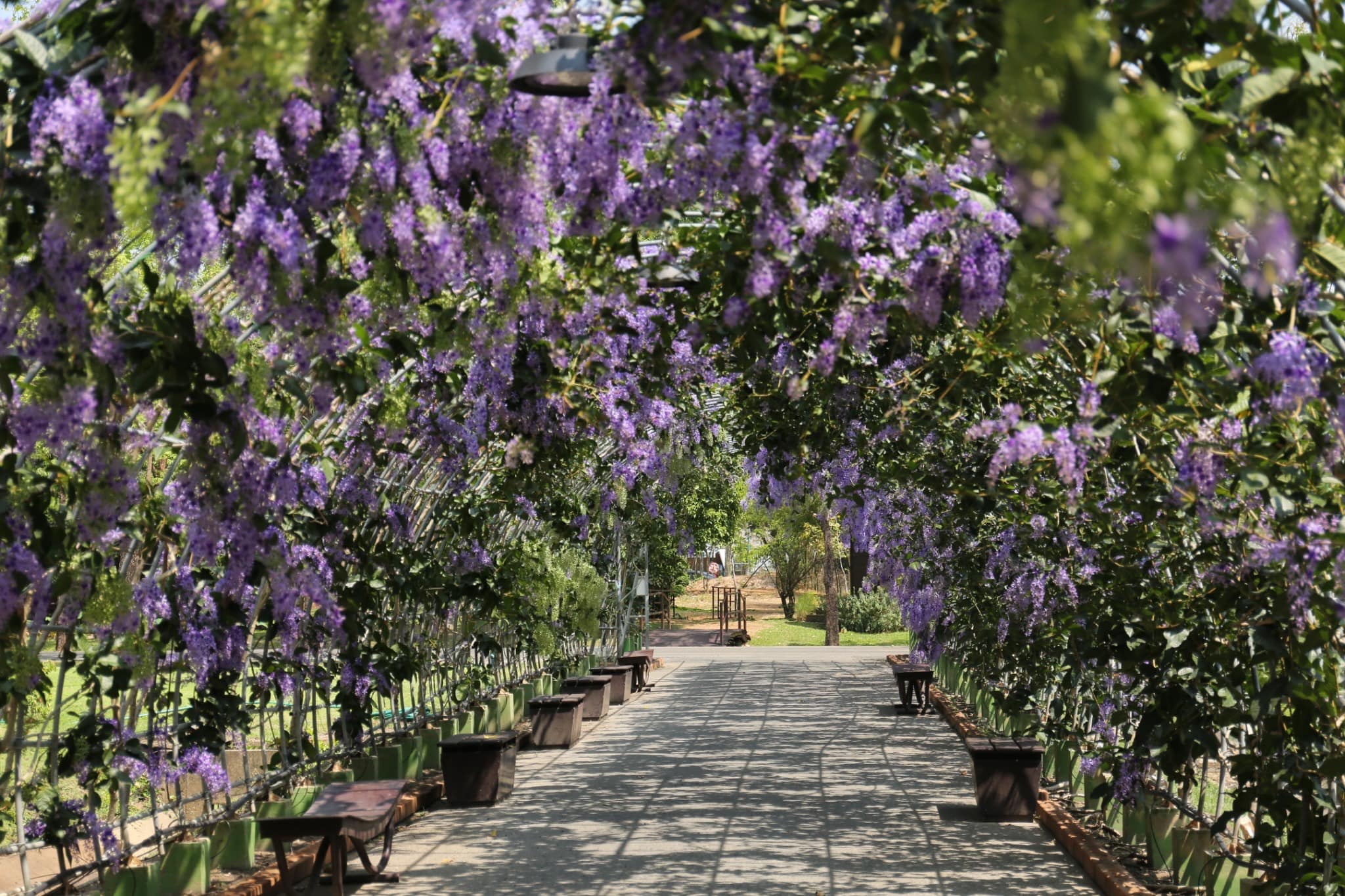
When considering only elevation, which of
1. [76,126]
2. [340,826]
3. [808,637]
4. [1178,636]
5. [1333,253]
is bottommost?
[808,637]

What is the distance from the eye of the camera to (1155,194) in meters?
1.85

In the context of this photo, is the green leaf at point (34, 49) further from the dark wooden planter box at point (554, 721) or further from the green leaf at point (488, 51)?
the dark wooden planter box at point (554, 721)

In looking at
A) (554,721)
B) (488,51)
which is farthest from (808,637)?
(488,51)

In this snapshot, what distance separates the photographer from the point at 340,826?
5746mm

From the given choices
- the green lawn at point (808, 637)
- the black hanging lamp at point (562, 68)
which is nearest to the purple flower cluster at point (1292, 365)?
the black hanging lamp at point (562, 68)

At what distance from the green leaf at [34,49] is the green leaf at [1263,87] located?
104 inches

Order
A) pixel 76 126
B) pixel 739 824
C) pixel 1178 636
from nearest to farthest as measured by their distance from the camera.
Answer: pixel 76 126 < pixel 1178 636 < pixel 739 824

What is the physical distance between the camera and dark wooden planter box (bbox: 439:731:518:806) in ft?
28.7

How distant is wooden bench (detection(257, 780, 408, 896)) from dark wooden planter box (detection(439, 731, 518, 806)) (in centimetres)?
192

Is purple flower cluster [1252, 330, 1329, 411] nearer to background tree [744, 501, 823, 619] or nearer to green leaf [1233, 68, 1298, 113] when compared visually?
green leaf [1233, 68, 1298, 113]

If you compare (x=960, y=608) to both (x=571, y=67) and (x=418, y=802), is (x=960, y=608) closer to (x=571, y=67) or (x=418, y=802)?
(x=418, y=802)

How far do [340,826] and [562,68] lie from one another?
12.2ft

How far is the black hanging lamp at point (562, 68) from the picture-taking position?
3.27 meters

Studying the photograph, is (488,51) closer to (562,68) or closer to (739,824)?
(562,68)
